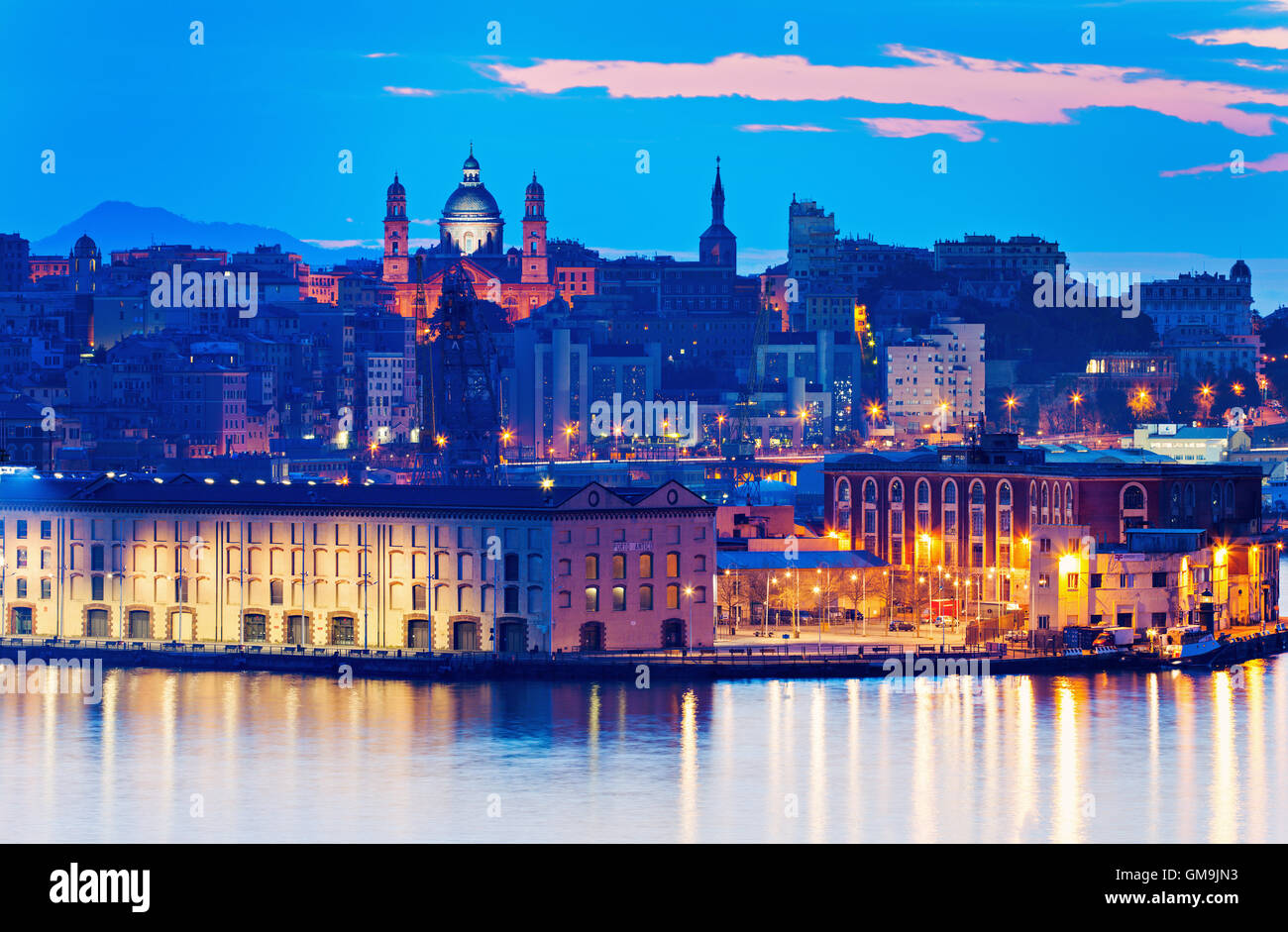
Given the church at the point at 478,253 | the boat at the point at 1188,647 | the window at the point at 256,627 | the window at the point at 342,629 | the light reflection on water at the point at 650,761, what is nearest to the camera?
the light reflection on water at the point at 650,761

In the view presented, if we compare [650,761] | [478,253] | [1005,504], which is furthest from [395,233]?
[650,761]

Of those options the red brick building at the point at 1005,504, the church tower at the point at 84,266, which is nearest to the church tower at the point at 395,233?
the church tower at the point at 84,266

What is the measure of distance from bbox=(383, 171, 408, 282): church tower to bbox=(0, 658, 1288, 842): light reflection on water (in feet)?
339

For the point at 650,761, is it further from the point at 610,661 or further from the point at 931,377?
the point at 931,377

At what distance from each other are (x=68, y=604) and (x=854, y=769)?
19088mm

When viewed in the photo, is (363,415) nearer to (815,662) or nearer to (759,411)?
(759,411)

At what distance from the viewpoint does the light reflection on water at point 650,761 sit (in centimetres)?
3753

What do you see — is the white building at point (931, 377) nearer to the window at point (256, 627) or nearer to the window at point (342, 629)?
the window at point (256, 627)

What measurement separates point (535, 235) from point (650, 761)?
116858mm

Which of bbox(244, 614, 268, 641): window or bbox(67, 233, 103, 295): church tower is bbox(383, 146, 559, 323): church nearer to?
bbox(67, 233, 103, 295): church tower

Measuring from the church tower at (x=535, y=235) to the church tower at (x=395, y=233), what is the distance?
6.27 m

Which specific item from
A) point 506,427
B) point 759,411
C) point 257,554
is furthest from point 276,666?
point 759,411

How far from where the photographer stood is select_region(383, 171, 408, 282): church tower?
15362cm

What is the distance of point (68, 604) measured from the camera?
54.9 m
